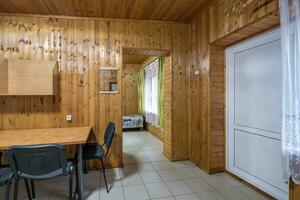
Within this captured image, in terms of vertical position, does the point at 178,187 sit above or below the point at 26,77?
below

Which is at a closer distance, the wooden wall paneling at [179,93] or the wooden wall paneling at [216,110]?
the wooden wall paneling at [216,110]

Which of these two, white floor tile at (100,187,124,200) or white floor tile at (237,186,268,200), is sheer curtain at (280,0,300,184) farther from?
white floor tile at (100,187,124,200)

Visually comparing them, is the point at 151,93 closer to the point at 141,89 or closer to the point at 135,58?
the point at 141,89

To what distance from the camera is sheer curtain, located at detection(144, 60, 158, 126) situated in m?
6.04

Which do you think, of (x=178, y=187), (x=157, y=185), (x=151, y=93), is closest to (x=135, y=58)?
(x=151, y=93)

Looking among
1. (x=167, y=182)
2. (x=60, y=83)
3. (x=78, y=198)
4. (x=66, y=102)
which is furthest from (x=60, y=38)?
(x=167, y=182)

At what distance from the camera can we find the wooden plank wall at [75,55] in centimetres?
333

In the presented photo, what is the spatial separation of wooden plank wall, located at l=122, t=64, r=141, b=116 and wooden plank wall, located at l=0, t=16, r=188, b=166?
4.15 meters

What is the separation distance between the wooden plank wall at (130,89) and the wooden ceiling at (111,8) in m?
4.32

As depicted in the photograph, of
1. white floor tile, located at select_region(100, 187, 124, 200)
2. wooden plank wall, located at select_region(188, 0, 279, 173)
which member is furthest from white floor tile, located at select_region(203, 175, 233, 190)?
white floor tile, located at select_region(100, 187, 124, 200)

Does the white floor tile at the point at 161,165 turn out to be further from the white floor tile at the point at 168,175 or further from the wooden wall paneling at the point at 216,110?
the wooden wall paneling at the point at 216,110

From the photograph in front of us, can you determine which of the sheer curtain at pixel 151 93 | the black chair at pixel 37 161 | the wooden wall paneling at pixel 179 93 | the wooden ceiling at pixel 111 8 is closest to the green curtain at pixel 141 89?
the sheer curtain at pixel 151 93

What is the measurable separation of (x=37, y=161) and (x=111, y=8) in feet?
8.14

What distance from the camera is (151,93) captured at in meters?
6.57
